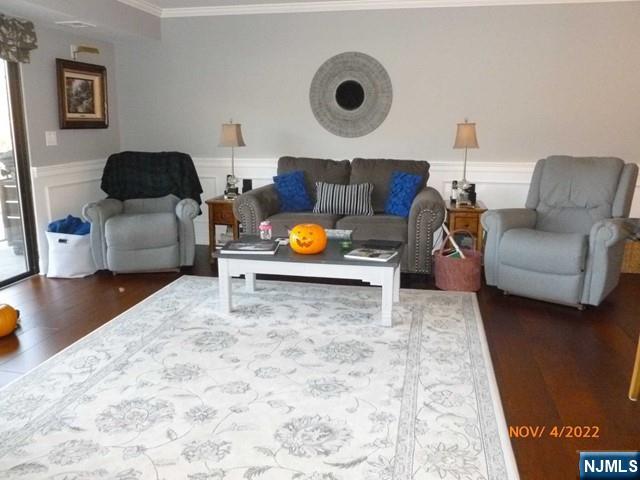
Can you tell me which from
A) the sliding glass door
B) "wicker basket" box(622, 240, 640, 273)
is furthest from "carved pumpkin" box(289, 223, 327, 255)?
"wicker basket" box(622, 240, 640, 273)

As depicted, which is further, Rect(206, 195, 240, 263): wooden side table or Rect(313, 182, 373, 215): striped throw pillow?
Rect(206, 195, 240, 263): wooden side table

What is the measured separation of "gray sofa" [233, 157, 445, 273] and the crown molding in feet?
6.29

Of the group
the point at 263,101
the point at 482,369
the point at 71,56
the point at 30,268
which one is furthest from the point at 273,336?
the point at 71,56

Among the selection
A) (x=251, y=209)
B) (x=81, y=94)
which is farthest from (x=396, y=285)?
(x=81, y=94)

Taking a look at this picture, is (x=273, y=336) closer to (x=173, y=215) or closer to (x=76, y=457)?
(x=76, y=457)

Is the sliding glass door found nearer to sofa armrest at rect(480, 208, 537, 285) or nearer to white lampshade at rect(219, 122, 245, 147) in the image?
white lampshade at rect(219, 122, 245, 147)

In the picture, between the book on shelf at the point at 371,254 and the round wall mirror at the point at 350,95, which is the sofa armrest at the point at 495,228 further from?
the round wall mirror at the point at 350,95

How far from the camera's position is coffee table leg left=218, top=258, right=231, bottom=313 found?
3.64 metres

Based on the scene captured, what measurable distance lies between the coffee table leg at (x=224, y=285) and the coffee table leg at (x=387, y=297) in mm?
1022

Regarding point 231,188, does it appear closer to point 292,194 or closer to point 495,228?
point 292,194

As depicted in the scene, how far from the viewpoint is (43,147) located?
472cm

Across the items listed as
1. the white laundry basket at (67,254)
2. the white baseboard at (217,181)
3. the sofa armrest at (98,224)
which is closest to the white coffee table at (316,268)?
the sofa armrest at (98,224)

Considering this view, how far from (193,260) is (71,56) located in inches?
84.7

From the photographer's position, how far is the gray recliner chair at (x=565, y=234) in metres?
3.72
